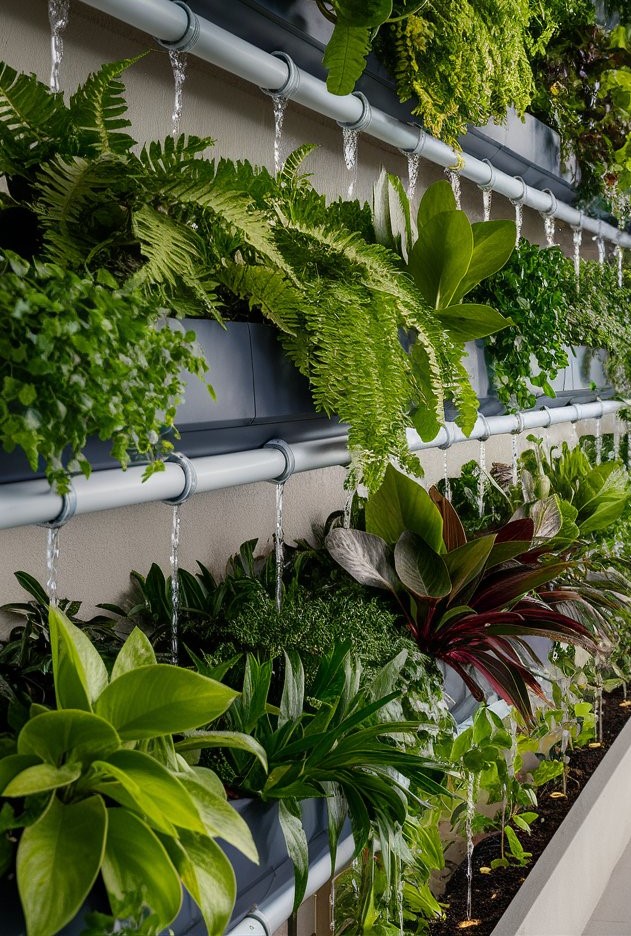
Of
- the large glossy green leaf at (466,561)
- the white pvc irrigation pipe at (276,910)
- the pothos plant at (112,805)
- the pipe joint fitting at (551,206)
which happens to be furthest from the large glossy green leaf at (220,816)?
the pipe joint fitting at (551,206)

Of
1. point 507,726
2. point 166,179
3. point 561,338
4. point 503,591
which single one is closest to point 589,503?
point 561,338

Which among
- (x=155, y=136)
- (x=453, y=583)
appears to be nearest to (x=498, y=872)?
(x=453, y=583)

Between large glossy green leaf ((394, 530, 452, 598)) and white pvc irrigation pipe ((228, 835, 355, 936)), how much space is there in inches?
20.2

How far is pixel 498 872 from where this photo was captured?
230 centimetres

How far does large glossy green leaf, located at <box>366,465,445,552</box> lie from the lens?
1633mm

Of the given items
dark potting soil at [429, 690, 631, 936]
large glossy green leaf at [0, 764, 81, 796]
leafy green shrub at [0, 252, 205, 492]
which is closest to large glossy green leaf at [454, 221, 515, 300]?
leafy green shrub at [0, 252, 205, 492]

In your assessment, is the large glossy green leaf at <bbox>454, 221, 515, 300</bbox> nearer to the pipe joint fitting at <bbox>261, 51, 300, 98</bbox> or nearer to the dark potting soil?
the pipe joint fitting at <bbox>261, 51, 300, 98</bbox>

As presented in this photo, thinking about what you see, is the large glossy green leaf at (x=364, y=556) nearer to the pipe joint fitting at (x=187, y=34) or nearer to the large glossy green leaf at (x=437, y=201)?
the large glossy green leaf at (x=437, y=201)

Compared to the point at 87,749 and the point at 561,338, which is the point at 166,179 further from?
the point at 561,338

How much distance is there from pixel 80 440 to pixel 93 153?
38 cm

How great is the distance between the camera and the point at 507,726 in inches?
91.7

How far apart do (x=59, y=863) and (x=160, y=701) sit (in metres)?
0.16

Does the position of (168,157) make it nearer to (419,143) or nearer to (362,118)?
(362,118)

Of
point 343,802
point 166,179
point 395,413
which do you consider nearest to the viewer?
point 166,179
